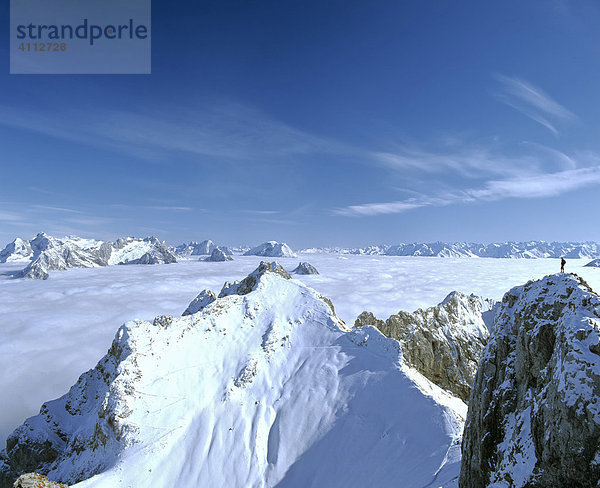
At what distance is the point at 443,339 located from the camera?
5097cm

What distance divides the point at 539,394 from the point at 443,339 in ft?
141

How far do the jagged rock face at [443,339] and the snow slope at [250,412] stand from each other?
13.0m

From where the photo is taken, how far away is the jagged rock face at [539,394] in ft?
31.7

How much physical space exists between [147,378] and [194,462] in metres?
9.53

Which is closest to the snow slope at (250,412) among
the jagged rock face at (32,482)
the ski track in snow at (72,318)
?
the ski track in snow at (72,318)

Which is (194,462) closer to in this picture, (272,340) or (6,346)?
(272,340)

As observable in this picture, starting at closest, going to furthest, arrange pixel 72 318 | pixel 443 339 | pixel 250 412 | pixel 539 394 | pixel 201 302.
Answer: pixel 539 394, pixel 250 412, pixel 443 339, pixel 201 302, pixel 72 318

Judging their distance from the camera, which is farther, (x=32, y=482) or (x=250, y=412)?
(x=250, y=412)

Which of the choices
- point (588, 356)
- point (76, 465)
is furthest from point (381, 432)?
point (76, 465)

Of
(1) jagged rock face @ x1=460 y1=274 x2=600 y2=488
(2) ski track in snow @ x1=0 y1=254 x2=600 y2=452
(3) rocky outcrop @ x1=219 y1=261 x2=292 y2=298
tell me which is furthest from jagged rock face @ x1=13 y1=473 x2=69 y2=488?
(3) rocky outcrop @ x1=219 y1=261 x2=292 y2=298

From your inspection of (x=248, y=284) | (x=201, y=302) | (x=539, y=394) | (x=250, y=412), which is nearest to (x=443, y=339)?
(x=248, y=284)

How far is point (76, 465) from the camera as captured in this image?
31.0 m

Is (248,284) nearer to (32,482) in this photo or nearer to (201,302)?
(201,302)

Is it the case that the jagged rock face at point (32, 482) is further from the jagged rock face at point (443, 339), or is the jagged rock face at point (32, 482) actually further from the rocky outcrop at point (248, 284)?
the jagged rock face at point (443, 339)
